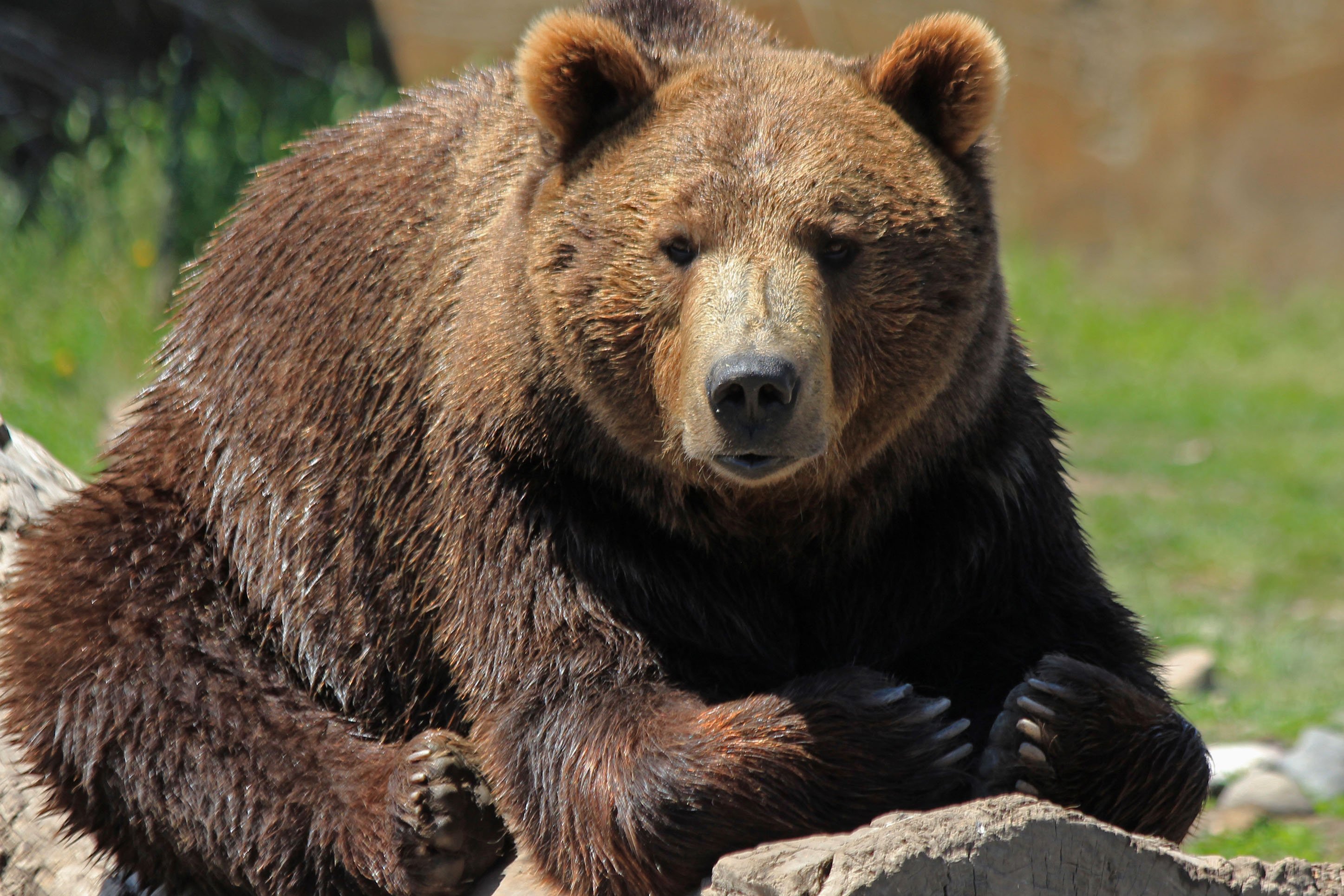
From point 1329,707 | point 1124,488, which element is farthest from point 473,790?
point 1124,488

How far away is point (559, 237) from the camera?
11.8 feet

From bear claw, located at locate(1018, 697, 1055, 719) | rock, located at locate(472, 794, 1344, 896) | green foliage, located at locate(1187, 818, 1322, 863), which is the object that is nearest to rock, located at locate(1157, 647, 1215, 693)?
green foliage, located at locate(1187, 818, 1322, 863)

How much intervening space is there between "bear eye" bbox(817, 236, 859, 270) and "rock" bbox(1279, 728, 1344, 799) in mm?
3666

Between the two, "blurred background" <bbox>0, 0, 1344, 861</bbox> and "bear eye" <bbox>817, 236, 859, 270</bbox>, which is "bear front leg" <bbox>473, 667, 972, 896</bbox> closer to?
"bear eye" <bbox>817, 236, 859, 270</bbox>

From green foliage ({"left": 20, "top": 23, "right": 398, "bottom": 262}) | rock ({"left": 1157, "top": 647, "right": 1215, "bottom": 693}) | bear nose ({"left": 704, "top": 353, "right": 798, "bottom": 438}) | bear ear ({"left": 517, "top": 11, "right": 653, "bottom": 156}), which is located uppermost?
green foliage ({"left": 20, "top": 23, "right": 398, "bottom": 262})

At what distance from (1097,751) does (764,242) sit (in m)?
1.36

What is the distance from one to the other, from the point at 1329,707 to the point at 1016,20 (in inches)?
362

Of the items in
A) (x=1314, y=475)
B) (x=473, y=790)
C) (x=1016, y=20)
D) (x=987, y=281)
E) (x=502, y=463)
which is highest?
(x=1016, y=20)

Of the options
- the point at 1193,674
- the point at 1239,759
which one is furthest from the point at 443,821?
the point at 1193,674

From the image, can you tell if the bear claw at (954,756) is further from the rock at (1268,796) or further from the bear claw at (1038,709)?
the rock at (1268,796)

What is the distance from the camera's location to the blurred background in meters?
8.19

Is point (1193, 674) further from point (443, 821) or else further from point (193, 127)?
point (193, 127)

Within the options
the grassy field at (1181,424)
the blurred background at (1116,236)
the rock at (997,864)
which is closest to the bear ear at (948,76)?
the rock at (997,864)

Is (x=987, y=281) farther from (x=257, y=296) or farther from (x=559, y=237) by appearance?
(x=257, y=296)
